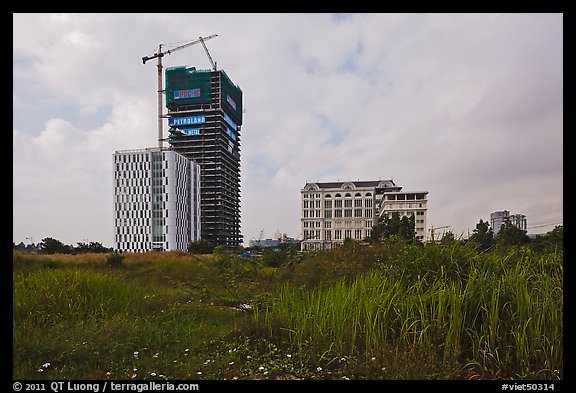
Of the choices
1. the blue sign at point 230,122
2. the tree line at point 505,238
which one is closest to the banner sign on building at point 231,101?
the blue sign at point 230,122

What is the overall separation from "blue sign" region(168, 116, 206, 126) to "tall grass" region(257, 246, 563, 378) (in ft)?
266

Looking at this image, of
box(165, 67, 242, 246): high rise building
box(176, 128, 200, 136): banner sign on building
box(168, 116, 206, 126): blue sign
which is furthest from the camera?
box(168, 116, 206, 126): blue sign

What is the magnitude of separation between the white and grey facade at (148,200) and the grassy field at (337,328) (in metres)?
60.0

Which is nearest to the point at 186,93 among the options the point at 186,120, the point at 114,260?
the point at 186,120

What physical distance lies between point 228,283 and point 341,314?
275cm

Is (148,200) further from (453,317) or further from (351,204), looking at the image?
(453,317)

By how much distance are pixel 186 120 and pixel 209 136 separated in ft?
28.0

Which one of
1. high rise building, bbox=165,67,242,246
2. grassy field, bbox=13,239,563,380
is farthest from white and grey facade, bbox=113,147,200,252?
grassy field, bbox=13,239,563,380

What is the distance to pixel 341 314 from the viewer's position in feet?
11.3

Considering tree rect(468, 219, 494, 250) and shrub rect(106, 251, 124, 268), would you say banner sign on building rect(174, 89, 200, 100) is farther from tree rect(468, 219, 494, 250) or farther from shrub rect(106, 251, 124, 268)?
tree rect(468, 219, 494, 250)

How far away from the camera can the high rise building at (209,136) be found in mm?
70500

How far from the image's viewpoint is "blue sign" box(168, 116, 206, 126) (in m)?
79.0

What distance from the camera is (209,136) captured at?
77875mm

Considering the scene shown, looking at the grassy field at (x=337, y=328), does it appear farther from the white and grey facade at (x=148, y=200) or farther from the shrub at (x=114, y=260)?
the white and grey facade at (x=148, y=200)
